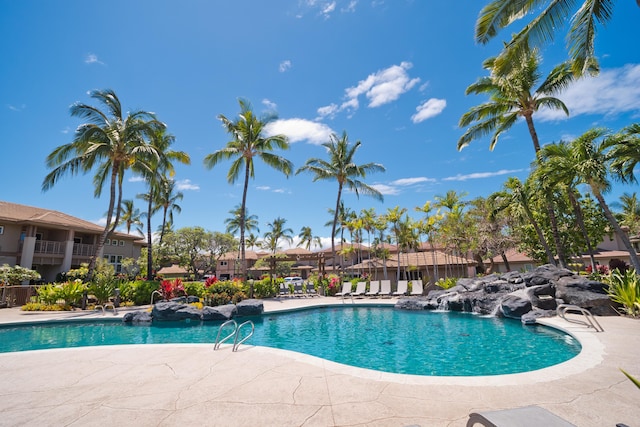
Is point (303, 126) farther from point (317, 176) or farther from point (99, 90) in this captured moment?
point (99, 90)

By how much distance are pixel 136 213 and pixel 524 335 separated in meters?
47.4

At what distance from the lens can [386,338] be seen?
9.41 meters

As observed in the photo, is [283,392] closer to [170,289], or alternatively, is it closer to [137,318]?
[137,318]

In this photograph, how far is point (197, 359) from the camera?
5.46 m

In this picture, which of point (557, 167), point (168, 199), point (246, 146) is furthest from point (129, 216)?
point (557, 167)

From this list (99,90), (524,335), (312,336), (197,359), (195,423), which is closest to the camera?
(195,423)

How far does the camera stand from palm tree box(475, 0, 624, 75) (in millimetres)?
7168

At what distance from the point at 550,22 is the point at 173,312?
15670 millimetres

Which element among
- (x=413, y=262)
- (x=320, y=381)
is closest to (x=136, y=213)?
(x=413, y=262)

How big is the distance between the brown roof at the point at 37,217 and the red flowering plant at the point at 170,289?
42.5ft

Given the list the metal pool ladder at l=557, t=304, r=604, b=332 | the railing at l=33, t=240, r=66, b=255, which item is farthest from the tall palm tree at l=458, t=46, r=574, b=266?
the railing at l=33, t=240, r=66, b=255

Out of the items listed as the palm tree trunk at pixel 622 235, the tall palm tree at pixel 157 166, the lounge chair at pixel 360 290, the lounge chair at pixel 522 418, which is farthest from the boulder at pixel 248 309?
the palm tree trunk at pixel 622 235

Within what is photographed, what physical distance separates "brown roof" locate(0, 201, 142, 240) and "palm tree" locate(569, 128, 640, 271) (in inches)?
1259

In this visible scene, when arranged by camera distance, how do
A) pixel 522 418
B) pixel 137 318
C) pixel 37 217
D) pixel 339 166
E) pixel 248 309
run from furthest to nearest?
pixel 339 166 → pixel 37 217 → pixel 248 309 → pixel 137 318 → pixel 522 418
